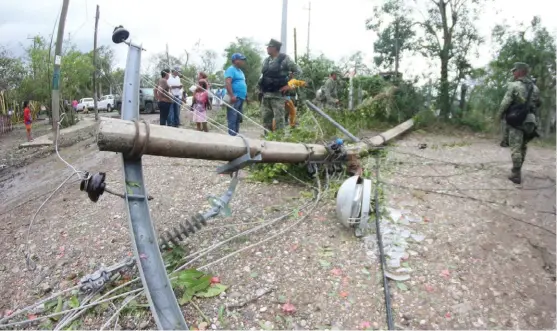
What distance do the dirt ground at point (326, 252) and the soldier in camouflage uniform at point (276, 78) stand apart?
1.51m

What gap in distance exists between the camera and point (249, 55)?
24.5 metres

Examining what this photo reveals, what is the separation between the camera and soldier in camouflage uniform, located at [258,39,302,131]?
19.8ft

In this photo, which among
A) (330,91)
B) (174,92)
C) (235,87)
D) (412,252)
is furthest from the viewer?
(330,91)

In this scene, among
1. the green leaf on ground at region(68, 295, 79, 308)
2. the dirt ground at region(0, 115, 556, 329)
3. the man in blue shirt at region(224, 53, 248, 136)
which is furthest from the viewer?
the man in blue shirt at region(224, 53, 248, 136)

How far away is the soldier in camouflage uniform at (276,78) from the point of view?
604 centimetres

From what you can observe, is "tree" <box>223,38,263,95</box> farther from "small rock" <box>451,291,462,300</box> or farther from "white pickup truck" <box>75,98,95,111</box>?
"small rock" <box>451,291,462,300</box>

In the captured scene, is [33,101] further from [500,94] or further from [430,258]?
[430,258]

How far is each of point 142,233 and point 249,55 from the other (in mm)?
23187

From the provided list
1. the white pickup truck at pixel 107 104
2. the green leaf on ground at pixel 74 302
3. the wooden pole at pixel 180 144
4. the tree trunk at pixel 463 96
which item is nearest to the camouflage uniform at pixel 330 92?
the tree trunk at pixel 463 96

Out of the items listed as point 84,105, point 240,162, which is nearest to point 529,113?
point 240,162

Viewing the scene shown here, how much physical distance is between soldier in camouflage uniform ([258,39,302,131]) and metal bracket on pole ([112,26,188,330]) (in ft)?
11.1

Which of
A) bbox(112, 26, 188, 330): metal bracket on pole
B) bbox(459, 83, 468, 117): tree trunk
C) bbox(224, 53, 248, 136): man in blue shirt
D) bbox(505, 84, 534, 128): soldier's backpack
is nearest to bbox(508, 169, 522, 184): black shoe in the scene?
bbox(505, 84, 534, 128): soldier's backpack

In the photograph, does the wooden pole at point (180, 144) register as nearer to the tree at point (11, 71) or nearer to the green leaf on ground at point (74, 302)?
the green leaf on ground at point (74, 302)

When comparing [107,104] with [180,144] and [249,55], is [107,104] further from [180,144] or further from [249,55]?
[180,144]
